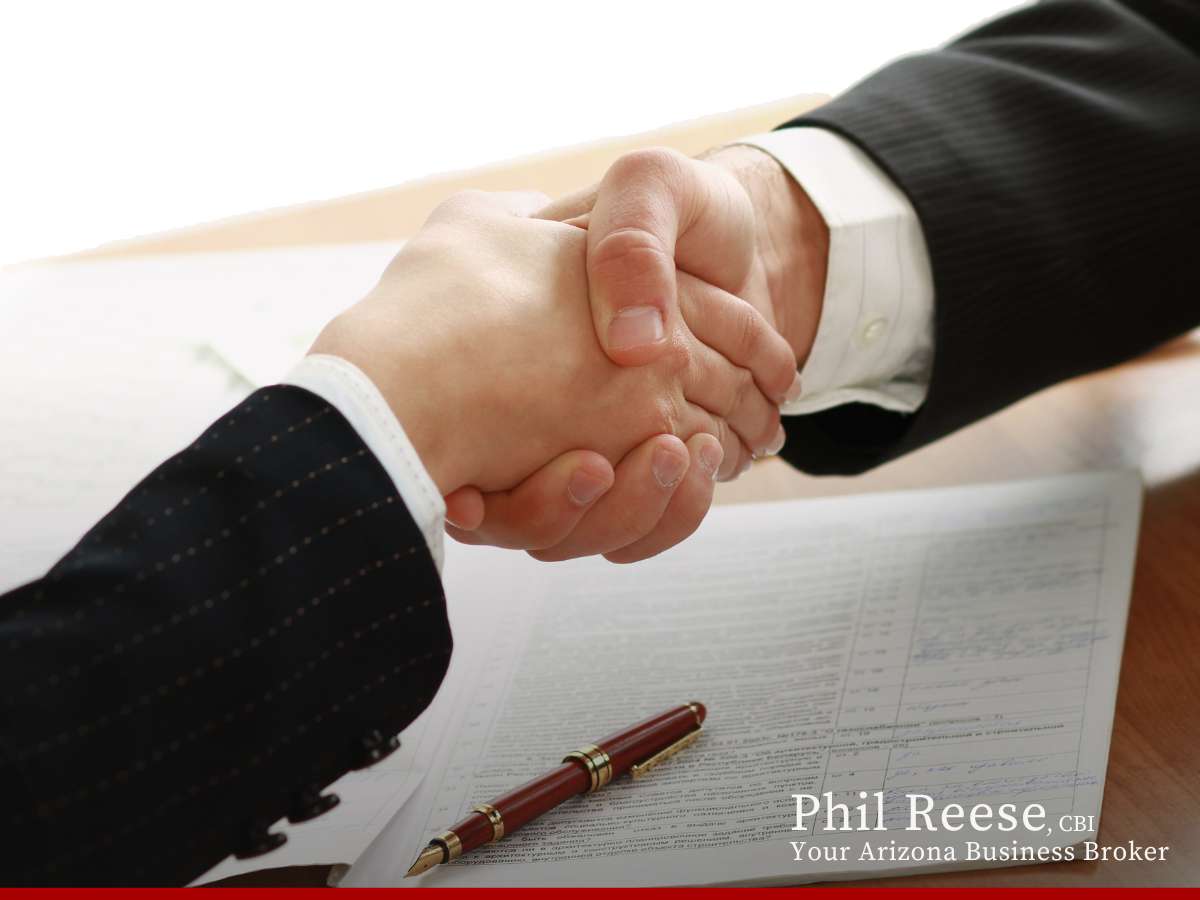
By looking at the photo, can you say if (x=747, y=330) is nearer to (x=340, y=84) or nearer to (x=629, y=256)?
(x=629, y=256)

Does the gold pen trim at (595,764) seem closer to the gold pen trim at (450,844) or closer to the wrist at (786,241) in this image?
the gold pen trim at (450,844)

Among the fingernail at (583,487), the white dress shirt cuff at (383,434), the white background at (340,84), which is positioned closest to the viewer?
the white dress shirt cuff at (383,434)

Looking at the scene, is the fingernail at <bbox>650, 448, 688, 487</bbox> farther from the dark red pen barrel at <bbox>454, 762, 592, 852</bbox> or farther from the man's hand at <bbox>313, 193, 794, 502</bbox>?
the dark red pen barrel at <bbox>454, 762, 592, 852</bbox>

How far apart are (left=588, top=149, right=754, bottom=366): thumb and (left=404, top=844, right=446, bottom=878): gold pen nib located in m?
0.30

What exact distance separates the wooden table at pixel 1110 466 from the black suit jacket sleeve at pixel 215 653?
0.12 m

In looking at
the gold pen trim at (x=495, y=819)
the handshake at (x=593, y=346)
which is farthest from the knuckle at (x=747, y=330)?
the gold pen trim at (x=495, y=819)

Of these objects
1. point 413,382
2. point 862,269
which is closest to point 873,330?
point 862,269

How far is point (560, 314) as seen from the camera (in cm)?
76

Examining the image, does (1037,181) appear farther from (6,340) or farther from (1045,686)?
(6,340)

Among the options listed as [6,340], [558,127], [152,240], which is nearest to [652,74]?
[558,127]

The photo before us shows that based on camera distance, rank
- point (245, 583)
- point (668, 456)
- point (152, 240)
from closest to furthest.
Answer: point (245, 583) → point (668, 456) → point (152, 240)

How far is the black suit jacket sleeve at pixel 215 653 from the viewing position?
0.49 m

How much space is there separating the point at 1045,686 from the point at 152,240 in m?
1.01

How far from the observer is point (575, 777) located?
663 mm
